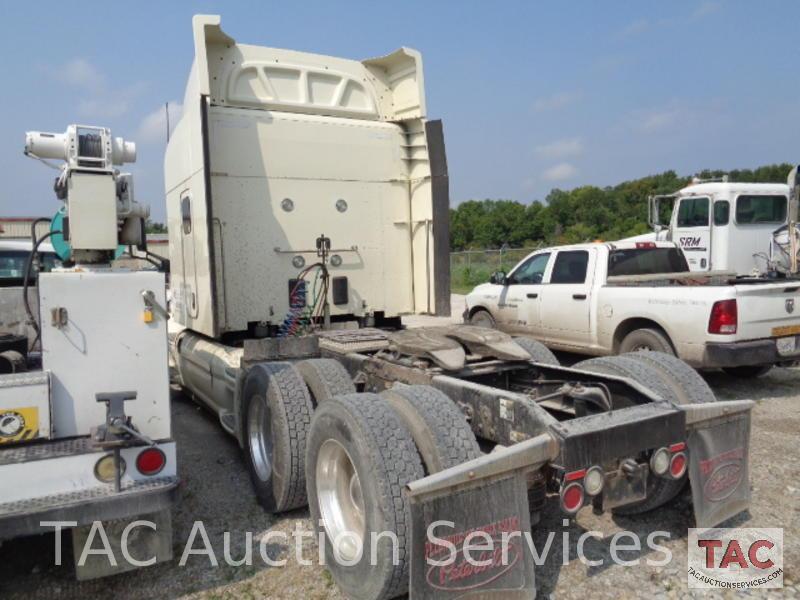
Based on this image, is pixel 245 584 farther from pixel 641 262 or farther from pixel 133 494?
pixel 641 262

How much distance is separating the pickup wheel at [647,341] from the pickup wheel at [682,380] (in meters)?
3.18

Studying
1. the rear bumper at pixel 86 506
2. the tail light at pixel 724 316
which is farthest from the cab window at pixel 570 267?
the rear bumper at pixel 86 506

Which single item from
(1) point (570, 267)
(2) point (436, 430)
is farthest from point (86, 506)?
(1) point (570, 267)

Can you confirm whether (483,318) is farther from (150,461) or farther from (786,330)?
(150,461)

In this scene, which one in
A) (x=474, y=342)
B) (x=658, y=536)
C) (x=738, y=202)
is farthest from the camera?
(x=738, y=202)

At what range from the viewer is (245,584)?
11.2 ft

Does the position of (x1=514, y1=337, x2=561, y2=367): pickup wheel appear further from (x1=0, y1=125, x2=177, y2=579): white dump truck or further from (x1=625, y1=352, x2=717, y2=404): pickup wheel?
(x1=0, y1=125, x2=177, y2=579): white dump truck

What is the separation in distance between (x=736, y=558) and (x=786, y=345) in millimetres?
4173

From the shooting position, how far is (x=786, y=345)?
6879 millimetres

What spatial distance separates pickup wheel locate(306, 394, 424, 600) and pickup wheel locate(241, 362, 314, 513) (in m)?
0.51

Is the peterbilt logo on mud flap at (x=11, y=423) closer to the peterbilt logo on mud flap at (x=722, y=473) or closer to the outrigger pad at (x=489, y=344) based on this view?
the outrigger pad at (x=489, y=344)

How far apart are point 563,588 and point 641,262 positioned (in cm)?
614

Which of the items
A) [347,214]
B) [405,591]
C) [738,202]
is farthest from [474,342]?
[738,202]

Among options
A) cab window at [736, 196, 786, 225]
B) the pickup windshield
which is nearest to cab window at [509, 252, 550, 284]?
the pickup windshield
